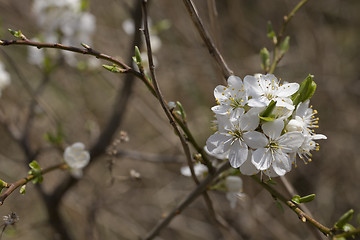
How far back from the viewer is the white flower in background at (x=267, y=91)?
1.20m

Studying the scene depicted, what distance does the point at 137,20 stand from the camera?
7.55 ft

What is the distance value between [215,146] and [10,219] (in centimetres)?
80

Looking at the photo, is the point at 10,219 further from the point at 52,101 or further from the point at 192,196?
the point at 52,101

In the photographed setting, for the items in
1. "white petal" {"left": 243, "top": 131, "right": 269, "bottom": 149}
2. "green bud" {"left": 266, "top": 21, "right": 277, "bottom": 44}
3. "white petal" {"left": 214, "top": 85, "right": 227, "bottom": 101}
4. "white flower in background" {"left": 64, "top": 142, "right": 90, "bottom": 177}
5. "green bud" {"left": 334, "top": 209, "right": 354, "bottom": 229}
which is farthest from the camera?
"white flower in background" {"left": 64, "top": 142, "right": 90, "bottom": 177}

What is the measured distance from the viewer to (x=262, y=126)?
3.98ft

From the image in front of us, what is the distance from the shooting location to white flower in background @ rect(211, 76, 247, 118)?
1.27 metres

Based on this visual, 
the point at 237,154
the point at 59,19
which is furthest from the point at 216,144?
the point at 59,19

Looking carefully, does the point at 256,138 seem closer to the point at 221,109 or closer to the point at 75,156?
the point at 221,109

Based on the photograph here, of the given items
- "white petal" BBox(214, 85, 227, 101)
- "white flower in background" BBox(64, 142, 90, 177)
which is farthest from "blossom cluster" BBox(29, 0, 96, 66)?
"white petal" BBox(214, 85, 227, 101)

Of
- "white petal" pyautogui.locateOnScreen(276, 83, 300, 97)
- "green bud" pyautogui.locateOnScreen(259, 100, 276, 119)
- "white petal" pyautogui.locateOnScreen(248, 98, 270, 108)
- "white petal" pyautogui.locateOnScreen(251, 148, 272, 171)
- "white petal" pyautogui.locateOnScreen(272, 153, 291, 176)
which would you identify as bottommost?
"white petal" pyautogui.locateOnScreen(272, 153, 291, 176)

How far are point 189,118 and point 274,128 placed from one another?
285 centimetres

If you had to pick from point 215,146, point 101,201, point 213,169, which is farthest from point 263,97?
point 101,201

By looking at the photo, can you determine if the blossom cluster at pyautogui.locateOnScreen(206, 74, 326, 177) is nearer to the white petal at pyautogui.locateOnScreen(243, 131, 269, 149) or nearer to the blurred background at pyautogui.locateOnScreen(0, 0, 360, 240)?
the white petal at pyautogui.locateOnScreen(243, 131, 269, 149)

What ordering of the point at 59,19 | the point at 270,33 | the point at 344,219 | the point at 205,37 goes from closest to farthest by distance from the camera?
the point at 344,219, the point at 205,37, the point at 270,33, the point at 59,19
